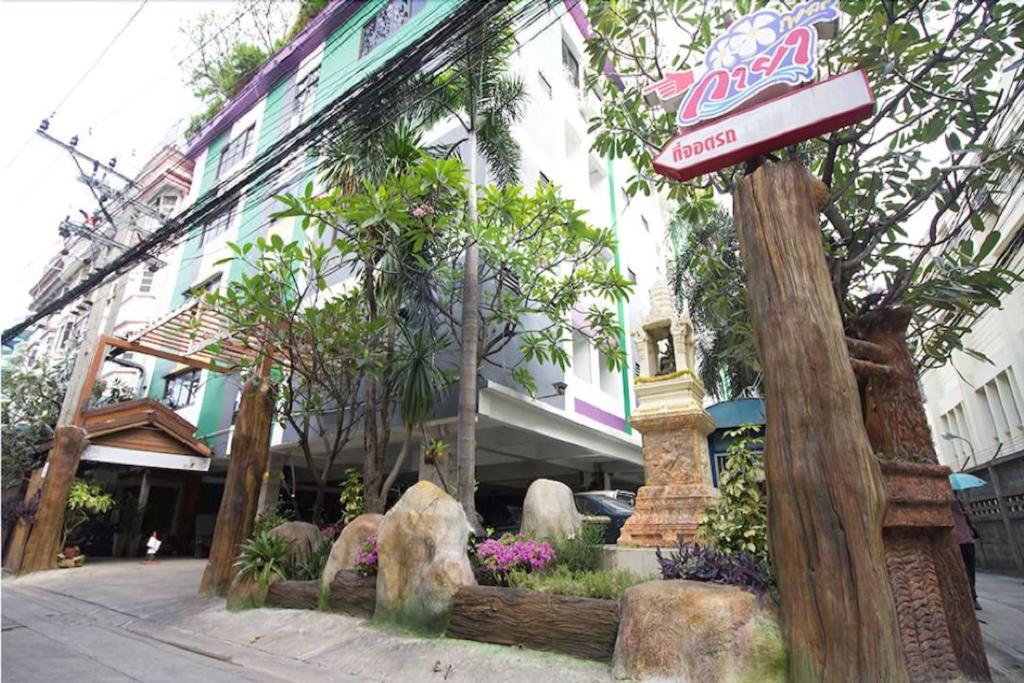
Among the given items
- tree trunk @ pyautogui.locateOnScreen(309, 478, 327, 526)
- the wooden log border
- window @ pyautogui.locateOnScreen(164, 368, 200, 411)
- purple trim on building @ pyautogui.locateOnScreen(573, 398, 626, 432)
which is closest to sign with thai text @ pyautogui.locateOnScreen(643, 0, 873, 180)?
the wooden log border

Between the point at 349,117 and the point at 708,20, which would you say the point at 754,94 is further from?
the point at 349,117

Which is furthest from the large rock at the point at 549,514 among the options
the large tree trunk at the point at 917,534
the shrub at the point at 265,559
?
the large tree trunk at the point at 917,534

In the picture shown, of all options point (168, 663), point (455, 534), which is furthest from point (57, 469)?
point (455, 534)

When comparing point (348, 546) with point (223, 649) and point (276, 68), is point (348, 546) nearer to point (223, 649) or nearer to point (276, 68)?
point (223, 649)

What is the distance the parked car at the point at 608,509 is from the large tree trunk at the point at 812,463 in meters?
5.48

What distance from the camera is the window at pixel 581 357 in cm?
1305

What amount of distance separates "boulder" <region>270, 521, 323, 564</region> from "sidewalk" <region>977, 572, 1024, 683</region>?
754 centimetres

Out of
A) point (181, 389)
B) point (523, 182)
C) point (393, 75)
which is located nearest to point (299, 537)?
point (393, 75)

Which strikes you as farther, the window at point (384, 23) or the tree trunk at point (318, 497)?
the window at point (384, 23)

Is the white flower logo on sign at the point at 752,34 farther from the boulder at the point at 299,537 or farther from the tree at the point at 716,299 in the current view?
the boulder at the point at 299,537

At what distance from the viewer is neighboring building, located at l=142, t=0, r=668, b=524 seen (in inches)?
457

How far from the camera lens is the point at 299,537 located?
7.75 metres

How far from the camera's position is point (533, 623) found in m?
4.55

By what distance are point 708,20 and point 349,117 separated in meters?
4.47
